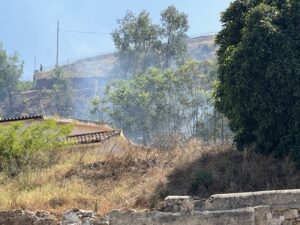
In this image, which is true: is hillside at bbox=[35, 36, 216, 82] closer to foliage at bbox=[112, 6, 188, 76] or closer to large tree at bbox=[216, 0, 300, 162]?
foliage at bbox=[112, 6, 188, 76]

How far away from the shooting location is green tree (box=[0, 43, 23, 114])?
160ft

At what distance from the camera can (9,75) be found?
165ft

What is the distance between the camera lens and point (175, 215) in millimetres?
10719

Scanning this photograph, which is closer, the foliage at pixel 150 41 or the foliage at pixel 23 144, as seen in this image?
the foliage at pixel 23 144

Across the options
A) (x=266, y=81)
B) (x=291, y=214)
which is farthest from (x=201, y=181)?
(x=291, y=214)

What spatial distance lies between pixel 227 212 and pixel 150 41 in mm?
31834

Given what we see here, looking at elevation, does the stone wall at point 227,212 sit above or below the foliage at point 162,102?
below

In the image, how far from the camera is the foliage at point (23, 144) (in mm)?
17641

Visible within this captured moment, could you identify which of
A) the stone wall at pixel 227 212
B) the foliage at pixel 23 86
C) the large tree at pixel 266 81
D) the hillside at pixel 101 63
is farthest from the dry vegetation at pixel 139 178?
the hillside at pixel 101 63

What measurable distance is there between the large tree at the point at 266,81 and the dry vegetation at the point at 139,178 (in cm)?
58

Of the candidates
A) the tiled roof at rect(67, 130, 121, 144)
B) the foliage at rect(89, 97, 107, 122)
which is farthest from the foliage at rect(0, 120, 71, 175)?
the foliage at rect(89, 97, 107, 122)

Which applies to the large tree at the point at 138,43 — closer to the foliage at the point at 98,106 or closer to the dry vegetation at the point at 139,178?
the foliage at the point at 98,106

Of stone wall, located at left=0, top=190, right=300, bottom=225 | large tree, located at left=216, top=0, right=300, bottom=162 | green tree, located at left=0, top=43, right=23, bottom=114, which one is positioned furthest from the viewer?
green tree, located at left=0, top=43, right=23, bottom=114

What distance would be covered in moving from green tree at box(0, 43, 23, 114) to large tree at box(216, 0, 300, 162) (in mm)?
35290
